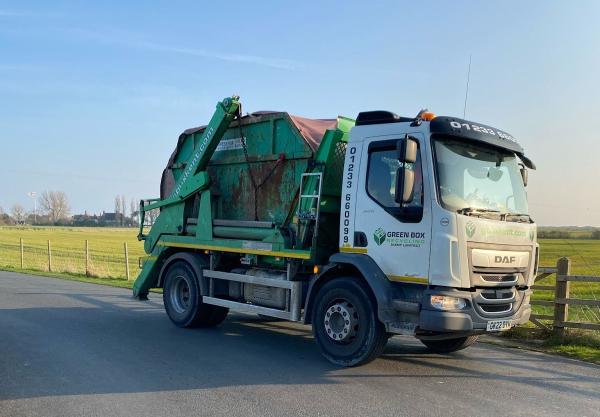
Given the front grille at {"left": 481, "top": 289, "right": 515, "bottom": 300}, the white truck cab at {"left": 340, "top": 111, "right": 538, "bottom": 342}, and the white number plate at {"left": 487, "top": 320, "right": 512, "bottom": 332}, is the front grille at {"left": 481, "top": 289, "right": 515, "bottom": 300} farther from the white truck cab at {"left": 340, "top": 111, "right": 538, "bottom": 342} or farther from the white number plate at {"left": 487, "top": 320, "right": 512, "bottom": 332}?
the white number plate at {"left": 487, "top": 320, "right": 512, "bottom": 332}

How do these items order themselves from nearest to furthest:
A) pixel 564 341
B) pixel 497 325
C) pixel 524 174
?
pixel 497 325 < pixel 524 174 < pixel 564 341

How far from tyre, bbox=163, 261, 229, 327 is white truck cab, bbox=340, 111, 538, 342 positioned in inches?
135

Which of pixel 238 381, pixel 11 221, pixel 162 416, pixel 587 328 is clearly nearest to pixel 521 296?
pixel 587 328

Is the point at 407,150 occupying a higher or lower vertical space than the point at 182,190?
higher

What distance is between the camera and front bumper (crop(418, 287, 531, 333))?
A: 5895mm

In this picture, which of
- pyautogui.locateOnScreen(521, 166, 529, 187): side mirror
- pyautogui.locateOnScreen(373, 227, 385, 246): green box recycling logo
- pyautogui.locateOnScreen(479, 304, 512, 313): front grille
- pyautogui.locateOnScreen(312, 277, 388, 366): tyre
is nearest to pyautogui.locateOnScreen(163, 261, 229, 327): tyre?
pyautogui.locateOnScreen(312, 277, 388, 366): tyre

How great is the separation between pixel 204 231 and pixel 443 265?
15.2ft

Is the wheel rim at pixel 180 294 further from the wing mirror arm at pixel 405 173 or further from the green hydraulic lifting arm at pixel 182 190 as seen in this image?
the wing mirror arm at pixel 405 173

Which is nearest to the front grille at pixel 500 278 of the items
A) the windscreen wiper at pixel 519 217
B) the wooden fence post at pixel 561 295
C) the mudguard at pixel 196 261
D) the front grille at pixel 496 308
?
the front grille at pixel 496 308

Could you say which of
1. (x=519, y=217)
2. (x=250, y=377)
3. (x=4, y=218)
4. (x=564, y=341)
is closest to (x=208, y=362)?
(x=250, y=377)

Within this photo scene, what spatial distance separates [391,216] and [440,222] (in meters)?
0.64

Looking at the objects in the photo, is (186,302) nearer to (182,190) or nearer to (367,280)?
(182,190)

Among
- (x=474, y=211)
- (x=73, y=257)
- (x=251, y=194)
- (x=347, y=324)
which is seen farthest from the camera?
(x=73, y=257)

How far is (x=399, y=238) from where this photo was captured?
6.36m
